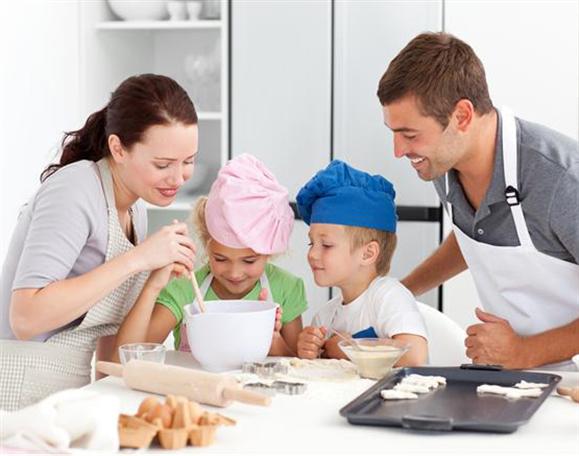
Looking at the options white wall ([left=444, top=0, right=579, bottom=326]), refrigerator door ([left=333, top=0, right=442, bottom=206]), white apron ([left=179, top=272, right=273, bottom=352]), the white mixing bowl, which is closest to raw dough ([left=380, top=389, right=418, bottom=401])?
the white mixing bowl

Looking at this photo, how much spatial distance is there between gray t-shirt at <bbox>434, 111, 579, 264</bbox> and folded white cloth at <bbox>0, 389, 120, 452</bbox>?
111cm

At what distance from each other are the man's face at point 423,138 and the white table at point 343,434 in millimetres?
654

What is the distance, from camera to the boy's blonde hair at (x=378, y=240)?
94.3 inches

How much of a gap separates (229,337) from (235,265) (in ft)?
1.18

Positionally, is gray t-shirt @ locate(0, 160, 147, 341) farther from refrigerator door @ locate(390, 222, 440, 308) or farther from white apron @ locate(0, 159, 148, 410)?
refrigerator door @ locate(390, 222, 440, 308)

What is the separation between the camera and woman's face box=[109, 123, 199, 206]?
2.24m

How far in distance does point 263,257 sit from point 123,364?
55cm

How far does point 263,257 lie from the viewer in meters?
2.42

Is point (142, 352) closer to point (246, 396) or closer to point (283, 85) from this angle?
point (246, 396)

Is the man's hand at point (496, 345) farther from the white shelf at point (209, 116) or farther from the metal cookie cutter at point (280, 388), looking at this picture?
the white shelf at point (209, 116)

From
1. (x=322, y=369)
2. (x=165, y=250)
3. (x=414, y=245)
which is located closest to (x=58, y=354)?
(x=165, y=250)

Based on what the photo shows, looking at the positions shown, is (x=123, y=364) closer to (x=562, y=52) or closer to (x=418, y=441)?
(x=418, y=441)

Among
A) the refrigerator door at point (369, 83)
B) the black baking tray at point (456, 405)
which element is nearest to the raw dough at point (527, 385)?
the black baking tray at point (456, 405)

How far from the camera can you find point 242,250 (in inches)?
93.7
